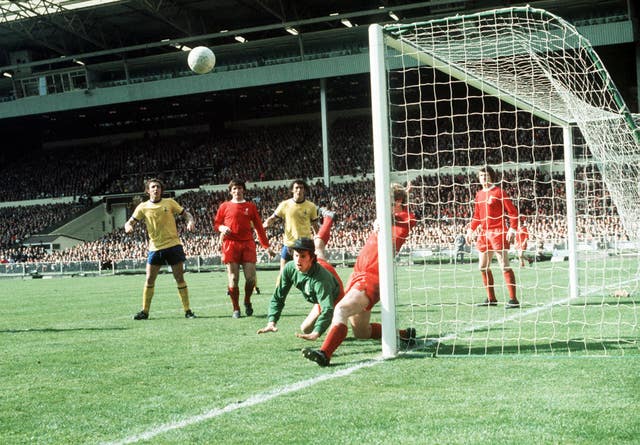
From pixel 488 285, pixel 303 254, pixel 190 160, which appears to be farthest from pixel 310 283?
pixel 190 160

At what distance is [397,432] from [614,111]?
20.9ft

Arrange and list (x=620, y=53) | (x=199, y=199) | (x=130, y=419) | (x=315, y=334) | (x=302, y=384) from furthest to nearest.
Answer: (x=199, y=199) < (x=620, y=53) < (x=315, y=334) < (x=302, y=384) < (x=130, y=419)

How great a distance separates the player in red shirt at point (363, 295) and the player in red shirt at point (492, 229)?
289 cm

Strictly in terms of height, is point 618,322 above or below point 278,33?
Result: below

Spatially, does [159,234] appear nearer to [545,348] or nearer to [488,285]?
[488,285]

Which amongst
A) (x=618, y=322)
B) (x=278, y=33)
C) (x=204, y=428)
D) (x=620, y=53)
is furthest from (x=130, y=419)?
(x=278, y=33)

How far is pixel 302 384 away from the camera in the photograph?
5.13m

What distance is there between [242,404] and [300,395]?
1.27 feet

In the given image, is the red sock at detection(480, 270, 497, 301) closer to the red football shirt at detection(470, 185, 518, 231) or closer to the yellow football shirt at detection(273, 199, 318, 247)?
the red football shirt at detection(470, 185, 518, 231)

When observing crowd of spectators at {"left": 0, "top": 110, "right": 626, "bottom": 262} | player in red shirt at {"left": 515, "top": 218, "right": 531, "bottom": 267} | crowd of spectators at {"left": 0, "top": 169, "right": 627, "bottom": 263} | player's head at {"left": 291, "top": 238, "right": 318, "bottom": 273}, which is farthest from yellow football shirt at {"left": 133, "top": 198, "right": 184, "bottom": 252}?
crowd of spectators at {"left": 0, "top": 110, "right": 626, "bottom": 262}

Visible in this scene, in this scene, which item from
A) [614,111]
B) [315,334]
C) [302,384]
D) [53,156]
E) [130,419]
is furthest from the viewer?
[53,156]

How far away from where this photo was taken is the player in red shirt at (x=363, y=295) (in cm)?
587

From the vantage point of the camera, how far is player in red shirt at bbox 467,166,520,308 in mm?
9633

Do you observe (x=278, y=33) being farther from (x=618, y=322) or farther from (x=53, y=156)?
(x=618, y=322)
